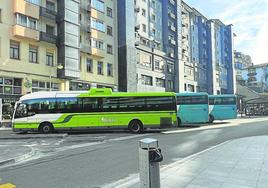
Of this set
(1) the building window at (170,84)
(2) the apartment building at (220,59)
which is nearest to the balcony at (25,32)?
(1) the building window at (170,84)

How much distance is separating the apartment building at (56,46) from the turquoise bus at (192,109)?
14064mm

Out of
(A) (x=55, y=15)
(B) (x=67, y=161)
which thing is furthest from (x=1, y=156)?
(A) (x=55, y=15)

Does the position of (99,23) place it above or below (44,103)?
above

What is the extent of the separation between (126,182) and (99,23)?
41.7 metres

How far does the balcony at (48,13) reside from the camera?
127 feet

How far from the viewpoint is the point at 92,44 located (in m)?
46.6

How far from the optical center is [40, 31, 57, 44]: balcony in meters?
38.3

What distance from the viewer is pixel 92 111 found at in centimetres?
2592

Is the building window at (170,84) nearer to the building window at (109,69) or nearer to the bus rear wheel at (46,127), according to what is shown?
the building window at (109,69)

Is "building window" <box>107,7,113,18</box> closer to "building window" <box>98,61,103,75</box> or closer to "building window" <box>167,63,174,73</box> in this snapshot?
"building window" <box>98,61,103,75</box>

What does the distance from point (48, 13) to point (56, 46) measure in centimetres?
378

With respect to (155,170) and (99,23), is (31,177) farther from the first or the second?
(99,23)

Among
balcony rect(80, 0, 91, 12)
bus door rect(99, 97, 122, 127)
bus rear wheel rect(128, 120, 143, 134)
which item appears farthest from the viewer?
balcony rect(80, 0, 91, 12)

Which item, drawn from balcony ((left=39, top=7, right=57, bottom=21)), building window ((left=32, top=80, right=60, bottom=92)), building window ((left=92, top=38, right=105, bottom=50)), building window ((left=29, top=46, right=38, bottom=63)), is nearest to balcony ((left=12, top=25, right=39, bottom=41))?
building window ((left=29, top=46, right=38, bottom=63))
